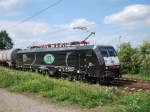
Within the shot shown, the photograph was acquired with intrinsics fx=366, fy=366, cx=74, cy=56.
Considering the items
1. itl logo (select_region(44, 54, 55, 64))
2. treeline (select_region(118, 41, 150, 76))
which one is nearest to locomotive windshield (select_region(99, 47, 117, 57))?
itl logo (select_region(44, 54, 55, 64))

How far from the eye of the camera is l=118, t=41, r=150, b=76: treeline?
106ft

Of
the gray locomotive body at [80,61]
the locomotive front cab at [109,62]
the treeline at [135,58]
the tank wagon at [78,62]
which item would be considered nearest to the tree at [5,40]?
the tank wagon at [78,62]

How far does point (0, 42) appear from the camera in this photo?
336ft

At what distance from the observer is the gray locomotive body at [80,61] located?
24234 mm

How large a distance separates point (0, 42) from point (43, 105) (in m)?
90.4

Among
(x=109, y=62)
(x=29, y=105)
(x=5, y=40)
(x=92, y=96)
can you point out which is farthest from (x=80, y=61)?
(x=5, y=40)

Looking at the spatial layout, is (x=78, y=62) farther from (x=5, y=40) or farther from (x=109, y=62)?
(x=5, y=40)

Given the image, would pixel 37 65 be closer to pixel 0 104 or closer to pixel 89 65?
pixel 89 65

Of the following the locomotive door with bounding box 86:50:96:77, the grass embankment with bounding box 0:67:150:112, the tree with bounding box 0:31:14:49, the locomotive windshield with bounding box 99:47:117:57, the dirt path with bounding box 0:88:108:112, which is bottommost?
the dirt path with bounding box 0:88:108:112

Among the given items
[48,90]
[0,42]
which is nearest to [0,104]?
[48,90]

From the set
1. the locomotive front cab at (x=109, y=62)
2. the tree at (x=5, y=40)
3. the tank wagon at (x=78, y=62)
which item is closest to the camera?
the locomotive front cab at (x=109, y=62)

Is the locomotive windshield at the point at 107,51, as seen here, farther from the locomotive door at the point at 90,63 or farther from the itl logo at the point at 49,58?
the itl logo at the point at 49,58

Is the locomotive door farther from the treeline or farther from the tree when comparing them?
the tree

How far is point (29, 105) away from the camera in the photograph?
1442 cm
